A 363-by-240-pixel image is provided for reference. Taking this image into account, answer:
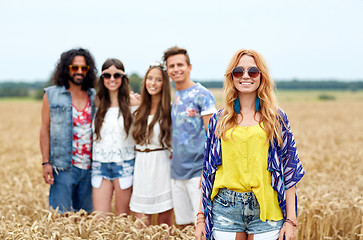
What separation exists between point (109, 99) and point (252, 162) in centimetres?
274

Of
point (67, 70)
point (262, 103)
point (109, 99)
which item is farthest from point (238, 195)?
point (67, 70)

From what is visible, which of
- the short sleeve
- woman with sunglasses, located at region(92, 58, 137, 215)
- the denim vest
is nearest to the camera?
the short sleeve

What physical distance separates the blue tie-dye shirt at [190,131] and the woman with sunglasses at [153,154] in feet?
0.81

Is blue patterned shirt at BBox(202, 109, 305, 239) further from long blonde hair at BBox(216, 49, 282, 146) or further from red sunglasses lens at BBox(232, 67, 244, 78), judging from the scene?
red sunglasses lens at BBox(232, 67, 244, 78)

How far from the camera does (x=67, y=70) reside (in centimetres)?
482

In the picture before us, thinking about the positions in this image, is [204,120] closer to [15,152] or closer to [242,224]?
[242,224]

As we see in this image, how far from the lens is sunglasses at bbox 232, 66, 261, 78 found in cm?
265

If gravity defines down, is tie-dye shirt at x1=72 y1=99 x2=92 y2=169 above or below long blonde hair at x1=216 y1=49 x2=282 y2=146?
below

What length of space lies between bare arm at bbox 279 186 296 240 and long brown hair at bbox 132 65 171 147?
2094 mm

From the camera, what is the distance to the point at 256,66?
2.70 meters

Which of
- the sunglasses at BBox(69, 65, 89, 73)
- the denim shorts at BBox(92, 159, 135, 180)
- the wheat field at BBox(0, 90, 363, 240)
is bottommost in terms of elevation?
the wheat field at BBox(0, 90, 363, 240)

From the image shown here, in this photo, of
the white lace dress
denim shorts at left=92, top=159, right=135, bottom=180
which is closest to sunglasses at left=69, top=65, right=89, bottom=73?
the white lace dress

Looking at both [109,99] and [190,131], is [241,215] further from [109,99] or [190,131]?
[109,99]

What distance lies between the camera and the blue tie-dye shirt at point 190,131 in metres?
4.27
